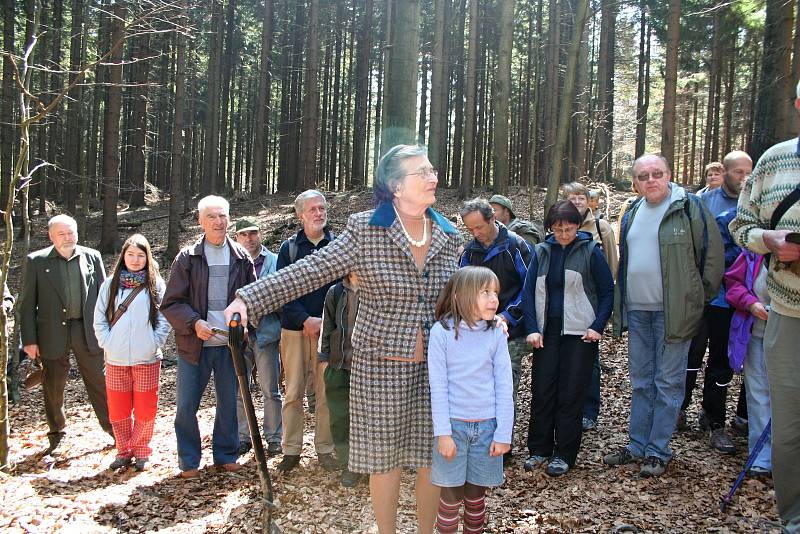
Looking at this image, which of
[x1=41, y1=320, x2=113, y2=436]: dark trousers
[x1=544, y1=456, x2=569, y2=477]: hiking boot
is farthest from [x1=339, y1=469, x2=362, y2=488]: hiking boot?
[x1=41, y1=320, x2=113, y2=436]: dark trousers

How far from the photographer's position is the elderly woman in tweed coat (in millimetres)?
3375

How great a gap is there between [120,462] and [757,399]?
5.70 metres

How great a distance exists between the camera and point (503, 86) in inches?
600

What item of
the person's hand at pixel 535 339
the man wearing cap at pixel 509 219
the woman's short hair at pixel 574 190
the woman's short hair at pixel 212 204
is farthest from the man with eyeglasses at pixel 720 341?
the woman's short hair at pixel 212 204

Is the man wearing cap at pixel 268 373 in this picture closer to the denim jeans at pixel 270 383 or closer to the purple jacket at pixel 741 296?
the denim jeans at pixel 270 383

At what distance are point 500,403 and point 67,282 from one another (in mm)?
5538

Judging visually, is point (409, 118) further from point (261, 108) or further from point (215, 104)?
point (215, 104)

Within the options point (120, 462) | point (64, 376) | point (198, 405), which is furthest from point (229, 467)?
point (64, 376)

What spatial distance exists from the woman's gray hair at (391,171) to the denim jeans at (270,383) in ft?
9.40

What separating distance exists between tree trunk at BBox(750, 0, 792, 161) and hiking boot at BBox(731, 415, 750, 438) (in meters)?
6.90

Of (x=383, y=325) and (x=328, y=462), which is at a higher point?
(x=383, y=325)

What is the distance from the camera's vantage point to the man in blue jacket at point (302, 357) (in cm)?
560

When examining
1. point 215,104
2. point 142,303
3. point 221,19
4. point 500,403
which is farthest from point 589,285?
point 221,19

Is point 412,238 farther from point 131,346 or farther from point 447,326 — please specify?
point 131,346
